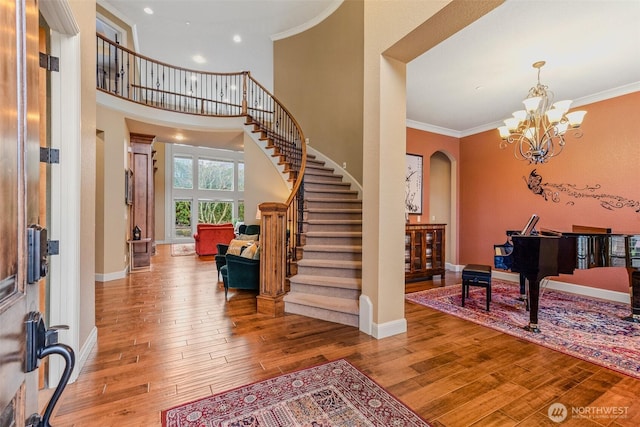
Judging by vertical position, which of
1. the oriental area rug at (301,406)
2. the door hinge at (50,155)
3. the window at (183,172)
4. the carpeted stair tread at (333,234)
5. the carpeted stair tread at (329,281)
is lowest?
the oriental area rug at (301,406)

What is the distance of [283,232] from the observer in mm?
3389

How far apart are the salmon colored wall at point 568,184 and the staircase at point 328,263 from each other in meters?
2.38

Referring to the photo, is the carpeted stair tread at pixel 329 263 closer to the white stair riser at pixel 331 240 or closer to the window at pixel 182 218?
the white stair riser at pixel 331 240

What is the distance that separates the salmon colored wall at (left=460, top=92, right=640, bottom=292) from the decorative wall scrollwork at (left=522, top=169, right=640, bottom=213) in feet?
→ 0.05

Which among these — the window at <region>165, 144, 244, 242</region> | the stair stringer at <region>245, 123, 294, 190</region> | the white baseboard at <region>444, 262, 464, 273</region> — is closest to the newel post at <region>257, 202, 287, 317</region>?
the stair stringer at <region>245, 123, 294, 190</region>

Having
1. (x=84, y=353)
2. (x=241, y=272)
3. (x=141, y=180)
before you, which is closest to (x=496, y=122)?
(x=241, y=272)

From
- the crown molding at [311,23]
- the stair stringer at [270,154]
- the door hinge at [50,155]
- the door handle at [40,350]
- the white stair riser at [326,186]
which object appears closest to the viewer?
the door handle at [40,350]

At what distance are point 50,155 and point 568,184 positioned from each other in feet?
21.5

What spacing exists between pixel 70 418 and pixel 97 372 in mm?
497

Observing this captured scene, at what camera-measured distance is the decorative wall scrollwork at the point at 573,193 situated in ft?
13.5

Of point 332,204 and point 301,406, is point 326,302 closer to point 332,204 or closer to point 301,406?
point 301,406

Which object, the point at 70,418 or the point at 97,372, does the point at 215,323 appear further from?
the point at 70,418

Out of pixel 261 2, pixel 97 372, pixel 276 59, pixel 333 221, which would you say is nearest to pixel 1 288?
pixel 97 372

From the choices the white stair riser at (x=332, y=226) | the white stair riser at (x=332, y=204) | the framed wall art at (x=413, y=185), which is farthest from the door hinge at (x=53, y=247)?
the framed wall art at (x=413, y=185)
